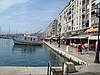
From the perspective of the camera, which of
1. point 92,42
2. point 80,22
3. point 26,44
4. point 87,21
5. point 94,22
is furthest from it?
point 26,44

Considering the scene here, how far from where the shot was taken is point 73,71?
15.5m

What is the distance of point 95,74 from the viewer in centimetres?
1510

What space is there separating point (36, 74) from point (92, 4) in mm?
47712

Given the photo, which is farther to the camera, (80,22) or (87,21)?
(80,22)

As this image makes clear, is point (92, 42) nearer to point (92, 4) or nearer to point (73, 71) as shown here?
point (92, 4)

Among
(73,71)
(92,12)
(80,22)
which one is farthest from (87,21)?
(73,71)

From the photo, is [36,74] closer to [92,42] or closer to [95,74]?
[95,74]

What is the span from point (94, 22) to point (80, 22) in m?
19.2

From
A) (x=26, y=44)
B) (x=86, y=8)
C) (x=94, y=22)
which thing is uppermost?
(x=86, y=8)

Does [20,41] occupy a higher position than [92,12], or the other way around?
[92,12]

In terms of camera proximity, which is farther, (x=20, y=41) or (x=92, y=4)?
(x=20, y=41)

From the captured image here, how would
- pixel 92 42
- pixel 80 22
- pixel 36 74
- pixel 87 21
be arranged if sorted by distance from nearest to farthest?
pixel 36 74
pixel 92 42
pixel 87 21
pixel 80 22

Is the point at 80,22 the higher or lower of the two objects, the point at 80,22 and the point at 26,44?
the higher

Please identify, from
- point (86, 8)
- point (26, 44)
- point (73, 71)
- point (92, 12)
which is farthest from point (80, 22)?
point (73, 71)
